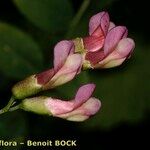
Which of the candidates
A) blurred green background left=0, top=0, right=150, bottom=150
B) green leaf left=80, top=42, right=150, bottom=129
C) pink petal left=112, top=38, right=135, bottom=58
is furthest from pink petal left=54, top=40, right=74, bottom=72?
green leaf left=80, top=42, right=150, bottom=129

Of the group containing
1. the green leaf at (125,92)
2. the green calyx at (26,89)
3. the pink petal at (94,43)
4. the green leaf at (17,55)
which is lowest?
the green calyx at (26,89)

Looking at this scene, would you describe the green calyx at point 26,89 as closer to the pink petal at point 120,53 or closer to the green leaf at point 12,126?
the pink petal at point 120,53

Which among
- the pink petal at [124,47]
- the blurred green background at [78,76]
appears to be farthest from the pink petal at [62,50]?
the blurred green background at [78,76]

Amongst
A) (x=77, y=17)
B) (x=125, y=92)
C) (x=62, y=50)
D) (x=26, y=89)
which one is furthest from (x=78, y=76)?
(x=125, y=92)

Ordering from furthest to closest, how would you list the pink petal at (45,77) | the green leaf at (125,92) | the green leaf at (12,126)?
the green leaf at (125,92) < the green leaf at (12,126) < the pink petal at (45,77)

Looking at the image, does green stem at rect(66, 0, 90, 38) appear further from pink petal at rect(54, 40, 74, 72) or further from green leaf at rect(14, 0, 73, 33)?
pink petal at rect(54, 40, 74, 72)

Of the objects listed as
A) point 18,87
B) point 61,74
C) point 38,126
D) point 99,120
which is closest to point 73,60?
point 61,74

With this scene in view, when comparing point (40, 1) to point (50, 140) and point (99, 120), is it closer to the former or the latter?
point (50, 140)

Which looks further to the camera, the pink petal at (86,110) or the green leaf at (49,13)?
the green leaf at (49,13)
